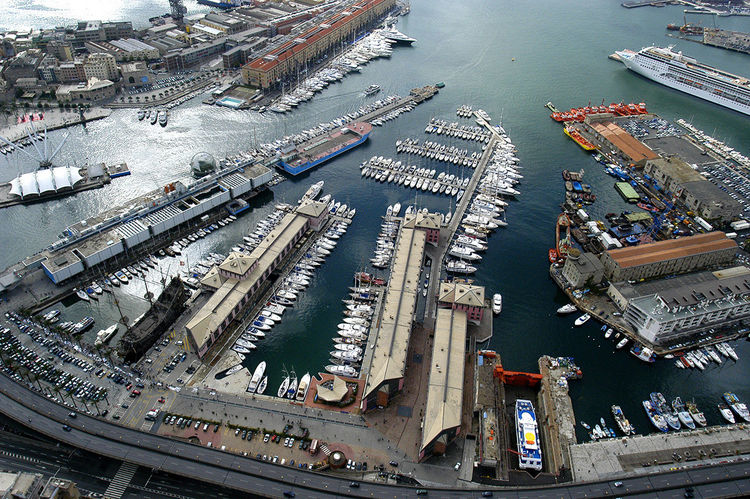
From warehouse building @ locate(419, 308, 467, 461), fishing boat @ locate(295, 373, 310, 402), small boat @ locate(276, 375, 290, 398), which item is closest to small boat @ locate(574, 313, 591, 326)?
warehouse building @ locate(419, 308, 467, 461)

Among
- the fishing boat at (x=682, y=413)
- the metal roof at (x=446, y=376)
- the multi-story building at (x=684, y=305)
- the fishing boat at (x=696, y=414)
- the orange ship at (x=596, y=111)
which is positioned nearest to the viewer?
the metal roof at (x=446, y=376)

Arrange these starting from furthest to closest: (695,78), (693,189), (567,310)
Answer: (695,78) < (693,189) < (567,310)

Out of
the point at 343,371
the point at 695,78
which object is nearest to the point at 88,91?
the point at 343,371

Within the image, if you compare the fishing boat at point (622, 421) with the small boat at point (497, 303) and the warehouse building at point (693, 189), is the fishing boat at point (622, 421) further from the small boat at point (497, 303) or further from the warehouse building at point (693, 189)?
the warehouse building at point (693, 189)

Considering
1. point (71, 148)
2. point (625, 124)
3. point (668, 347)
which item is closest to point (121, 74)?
point (71, 148)

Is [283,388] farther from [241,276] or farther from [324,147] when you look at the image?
[324,147]

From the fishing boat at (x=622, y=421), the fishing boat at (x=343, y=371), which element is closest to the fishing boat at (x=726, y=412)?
the fishing boat at (x=622, y=421)

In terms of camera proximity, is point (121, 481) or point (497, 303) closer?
point (121, 481)

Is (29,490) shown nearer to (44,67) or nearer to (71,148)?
(71,148)
